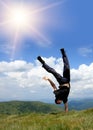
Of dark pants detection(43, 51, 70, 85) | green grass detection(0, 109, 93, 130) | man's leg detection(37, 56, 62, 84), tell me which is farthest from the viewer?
man's leg detection(37, 56, 62, 84)

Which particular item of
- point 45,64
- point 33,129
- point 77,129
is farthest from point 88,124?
point 45,64

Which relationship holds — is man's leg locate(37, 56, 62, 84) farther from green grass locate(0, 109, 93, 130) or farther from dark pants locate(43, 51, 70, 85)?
green grass locate(0, 109, 93, 130)

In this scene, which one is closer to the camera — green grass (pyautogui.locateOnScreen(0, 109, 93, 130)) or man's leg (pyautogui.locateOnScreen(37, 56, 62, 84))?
green grass (pyautogui.locateOnScreen(0, 109, 93, 130))

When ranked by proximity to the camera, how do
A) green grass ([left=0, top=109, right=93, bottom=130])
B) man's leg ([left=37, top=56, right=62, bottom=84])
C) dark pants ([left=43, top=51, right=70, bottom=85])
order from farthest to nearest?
man's leg ([left=37, top=56, right=62, bottom=84])
dark pants ([left=43, top=51, right=70, bottom=85])
green grass ([left=0, top=109, right=93, bottom=130])

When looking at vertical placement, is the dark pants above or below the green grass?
above

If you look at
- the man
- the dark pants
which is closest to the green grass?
the man

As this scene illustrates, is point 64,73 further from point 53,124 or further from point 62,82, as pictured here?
point 53,124

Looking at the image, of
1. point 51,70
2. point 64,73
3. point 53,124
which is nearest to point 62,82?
point 64,73

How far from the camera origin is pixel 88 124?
33.6 ft

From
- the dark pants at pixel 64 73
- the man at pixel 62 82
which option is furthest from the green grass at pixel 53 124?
the dark pants at pixel 64 73

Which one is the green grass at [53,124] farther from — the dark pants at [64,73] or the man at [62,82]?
the dark pants at [64,73]

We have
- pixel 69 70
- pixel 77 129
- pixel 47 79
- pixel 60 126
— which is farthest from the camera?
pixel 47 79

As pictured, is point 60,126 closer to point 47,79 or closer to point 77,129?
point 77,129

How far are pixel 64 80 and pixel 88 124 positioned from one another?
8029mm
